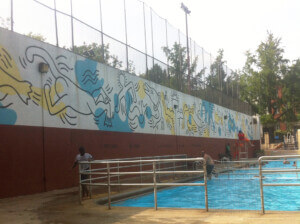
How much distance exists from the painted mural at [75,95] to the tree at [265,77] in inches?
1300

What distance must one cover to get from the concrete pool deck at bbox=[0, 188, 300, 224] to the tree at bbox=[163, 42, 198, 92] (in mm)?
15956

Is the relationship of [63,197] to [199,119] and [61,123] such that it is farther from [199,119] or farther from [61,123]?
[199,119]

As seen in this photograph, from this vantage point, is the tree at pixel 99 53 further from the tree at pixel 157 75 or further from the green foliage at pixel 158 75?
the green foliage at pixel 158 75

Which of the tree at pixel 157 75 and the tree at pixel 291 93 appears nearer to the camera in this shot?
the tree at pixel 157 75

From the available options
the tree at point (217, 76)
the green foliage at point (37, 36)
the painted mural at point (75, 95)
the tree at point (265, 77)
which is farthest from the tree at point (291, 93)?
the green foliage at point (37, 36)

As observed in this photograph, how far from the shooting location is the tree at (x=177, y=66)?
81.6ft

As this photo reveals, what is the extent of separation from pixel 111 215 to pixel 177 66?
19503mm

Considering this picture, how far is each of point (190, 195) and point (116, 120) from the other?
18.1 feet

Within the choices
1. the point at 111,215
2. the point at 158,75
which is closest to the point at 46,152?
the point at 111,215

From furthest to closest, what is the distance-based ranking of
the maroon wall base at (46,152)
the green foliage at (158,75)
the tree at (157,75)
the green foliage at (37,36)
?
the green foliage at (158,75) → the tree at (157,75) → the green foliage at (37,36) → the maroon wall base at (46,152)

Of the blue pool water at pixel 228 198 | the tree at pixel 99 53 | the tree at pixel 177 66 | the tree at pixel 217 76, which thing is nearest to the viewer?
the blue pool water at pixel 228 198

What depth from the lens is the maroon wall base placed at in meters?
11.3

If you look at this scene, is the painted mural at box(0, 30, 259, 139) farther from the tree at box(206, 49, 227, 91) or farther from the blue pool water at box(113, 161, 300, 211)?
the tree at box(206, 49, 227, 91)

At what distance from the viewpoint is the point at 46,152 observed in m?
12.8
